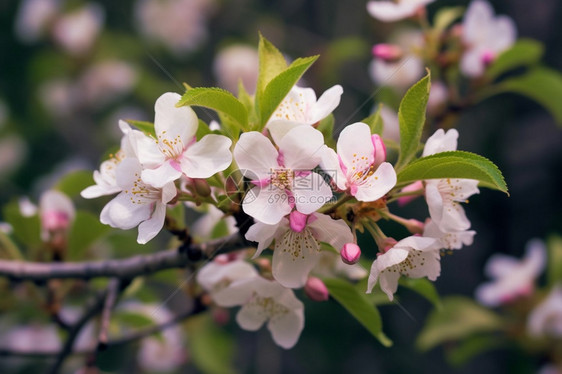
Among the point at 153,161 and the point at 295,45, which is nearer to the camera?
the point at 153,161

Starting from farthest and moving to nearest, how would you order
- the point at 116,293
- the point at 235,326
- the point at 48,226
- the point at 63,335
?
the point at 235,326, the point at 63,335, the point at 48,226, the point at 116,293

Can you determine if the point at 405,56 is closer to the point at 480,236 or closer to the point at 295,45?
the point at 480,236

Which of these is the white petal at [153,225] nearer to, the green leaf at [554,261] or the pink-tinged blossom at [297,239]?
the pink-tinged blossom at [297,239]

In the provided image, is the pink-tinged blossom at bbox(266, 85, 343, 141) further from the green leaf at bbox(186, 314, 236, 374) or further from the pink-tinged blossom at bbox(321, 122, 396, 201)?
the green leaf at bbox(186, 314, 236, 374)

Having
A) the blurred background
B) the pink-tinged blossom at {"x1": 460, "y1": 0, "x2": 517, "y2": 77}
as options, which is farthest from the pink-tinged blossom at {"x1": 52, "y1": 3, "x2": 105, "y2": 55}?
the pink-tinged blossom at {"x1": 460, "y1": 0, "x2": 517, "y2": 77}

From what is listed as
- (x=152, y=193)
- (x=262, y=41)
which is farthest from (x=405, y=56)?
(x=152, y=193)

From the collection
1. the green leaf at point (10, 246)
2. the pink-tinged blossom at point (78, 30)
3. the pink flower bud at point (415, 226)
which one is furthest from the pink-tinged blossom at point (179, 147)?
the pink-tinged blossom at point (78, 30)
